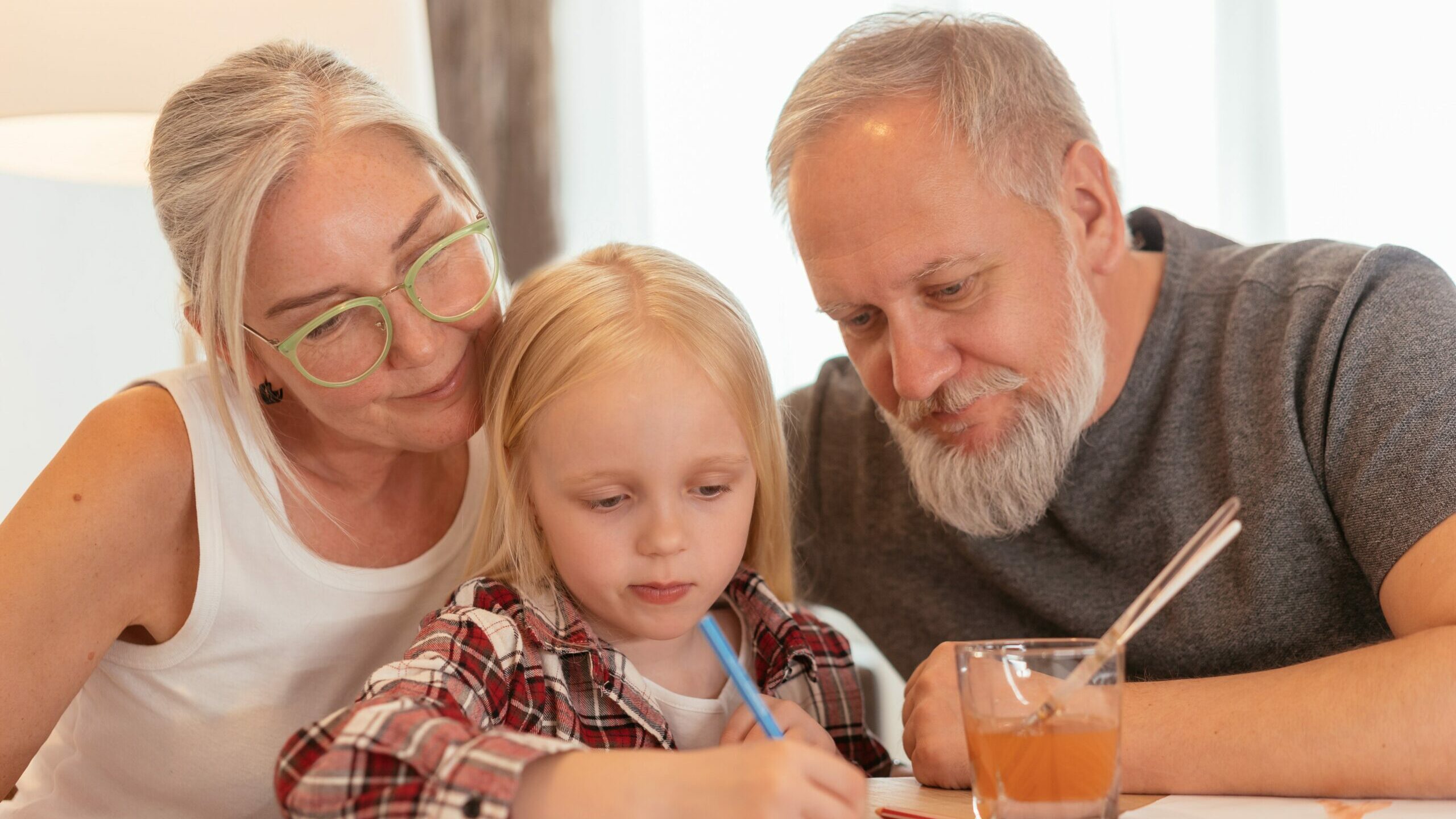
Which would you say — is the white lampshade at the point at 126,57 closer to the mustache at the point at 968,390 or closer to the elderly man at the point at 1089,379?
the elderly man at the point at 1089,379

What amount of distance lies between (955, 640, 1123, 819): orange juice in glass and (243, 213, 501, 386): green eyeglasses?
2.52ft

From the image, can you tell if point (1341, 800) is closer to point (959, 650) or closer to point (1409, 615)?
point (1409, 615)

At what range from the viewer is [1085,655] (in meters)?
1.07

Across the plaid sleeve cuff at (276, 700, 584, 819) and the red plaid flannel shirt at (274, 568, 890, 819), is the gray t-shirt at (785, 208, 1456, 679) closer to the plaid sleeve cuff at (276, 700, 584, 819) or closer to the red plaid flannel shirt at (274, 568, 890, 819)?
the red plaid flannel shirt at (274, 568, 890, 819)

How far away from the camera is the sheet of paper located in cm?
118

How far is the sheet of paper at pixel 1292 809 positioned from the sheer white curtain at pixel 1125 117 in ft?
3.83

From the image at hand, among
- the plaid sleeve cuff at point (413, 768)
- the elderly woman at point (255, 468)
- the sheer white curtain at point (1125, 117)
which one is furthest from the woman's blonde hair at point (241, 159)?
the sheer white curtain at point (1125, 117)

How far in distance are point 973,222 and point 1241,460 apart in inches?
19.0

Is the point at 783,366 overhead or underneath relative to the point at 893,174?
underneath

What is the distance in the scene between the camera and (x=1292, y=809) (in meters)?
1.21

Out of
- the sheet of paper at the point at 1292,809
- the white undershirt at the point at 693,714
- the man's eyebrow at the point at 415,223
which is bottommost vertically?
the white undershirt at the point at 693,714

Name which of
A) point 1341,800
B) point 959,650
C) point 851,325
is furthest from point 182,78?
point 1341,800

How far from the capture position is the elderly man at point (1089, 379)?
1.51 metres

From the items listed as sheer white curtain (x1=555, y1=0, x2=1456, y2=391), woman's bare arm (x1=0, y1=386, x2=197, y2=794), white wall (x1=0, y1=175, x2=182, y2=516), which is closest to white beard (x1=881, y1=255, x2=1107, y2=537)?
sheer white curtain (x1=555, y1=0, x2=1456, y2=391)
